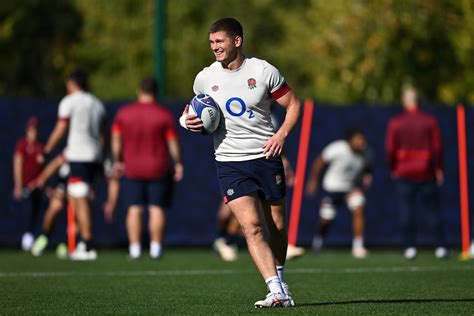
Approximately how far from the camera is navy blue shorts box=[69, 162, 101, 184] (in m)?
14.5

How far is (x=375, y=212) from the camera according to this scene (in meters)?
19.9

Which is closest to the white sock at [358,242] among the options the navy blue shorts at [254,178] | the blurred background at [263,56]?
the blurred background at [263,56]

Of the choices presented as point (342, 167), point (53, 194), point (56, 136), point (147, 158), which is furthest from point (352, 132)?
point (56, 136)

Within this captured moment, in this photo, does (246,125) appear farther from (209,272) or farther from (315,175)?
(315,175)

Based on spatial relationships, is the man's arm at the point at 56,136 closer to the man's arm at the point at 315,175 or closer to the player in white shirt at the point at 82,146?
the player in white shirt at the point at 82,146

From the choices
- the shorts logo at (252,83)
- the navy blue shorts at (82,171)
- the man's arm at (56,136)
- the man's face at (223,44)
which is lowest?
the navy blue shorts at (82,171)

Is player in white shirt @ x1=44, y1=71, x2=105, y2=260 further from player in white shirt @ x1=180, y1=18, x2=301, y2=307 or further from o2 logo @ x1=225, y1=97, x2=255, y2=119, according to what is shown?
o2 logo @ x1=225, y1=97, x2=255, y2=119

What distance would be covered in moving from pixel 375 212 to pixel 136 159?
20.1ft

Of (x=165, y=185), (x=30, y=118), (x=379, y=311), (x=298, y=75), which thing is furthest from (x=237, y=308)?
(x=298, y=75)

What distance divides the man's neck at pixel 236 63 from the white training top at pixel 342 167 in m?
9.53

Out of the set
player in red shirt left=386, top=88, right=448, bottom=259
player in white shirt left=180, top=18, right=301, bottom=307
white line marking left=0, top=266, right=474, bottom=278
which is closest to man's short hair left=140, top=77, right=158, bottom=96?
white line marking left=0, top=266, right=474, bottom=278

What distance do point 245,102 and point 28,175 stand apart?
1079 cm

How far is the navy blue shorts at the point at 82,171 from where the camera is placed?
14.5 m

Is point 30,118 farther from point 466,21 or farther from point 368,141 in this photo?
point 466,21
